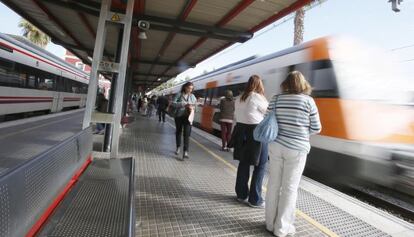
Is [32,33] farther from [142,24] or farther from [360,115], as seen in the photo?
[360,115]

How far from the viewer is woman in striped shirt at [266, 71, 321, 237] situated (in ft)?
9.55

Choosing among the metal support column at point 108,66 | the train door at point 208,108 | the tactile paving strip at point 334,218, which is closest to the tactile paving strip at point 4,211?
the tactile paving strip at point 334,218

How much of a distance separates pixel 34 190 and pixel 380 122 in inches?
222

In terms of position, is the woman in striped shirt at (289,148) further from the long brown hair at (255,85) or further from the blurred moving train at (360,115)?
the blurred moving train at (360,115)

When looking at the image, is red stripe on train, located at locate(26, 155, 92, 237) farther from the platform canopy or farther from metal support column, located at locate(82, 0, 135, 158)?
the platform canopy

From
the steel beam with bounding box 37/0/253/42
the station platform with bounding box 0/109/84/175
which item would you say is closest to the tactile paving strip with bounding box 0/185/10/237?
the station platform with bounding box 0/109/84/175

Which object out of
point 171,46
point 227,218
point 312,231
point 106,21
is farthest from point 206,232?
point 171,46

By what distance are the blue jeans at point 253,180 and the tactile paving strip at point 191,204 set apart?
15 centimetres

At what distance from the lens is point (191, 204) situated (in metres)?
3.69

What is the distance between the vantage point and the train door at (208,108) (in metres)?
12.8

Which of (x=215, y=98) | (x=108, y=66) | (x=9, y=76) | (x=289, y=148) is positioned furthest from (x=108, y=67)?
(x=215, y=98)

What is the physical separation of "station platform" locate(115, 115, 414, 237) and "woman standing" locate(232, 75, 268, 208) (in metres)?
0.20

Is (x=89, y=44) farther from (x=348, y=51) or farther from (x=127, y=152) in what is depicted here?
(x=348, y=51)

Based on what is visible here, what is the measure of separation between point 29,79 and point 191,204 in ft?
35.1
